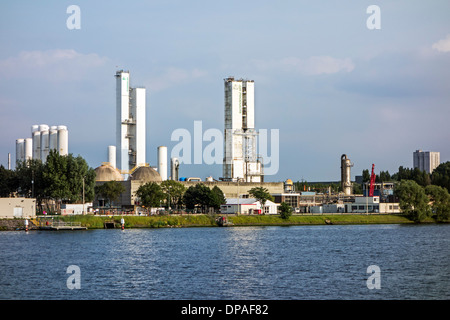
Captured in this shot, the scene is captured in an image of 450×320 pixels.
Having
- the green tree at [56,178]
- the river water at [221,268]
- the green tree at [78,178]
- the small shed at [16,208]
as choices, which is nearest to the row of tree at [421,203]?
the river water at [221,268]

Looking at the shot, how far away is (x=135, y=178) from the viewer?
5556 inches

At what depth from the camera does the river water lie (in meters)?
39.8

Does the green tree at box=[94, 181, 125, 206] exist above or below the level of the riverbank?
above

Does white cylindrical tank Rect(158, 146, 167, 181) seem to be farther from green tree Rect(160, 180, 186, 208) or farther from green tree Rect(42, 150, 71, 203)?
green tree Rect(42, 150, 71, 203)

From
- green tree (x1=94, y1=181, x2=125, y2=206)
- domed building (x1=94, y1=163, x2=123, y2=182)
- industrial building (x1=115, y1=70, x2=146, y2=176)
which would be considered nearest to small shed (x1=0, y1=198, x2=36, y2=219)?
green tree (x1=94, y1=181, x2=125, y2=206)

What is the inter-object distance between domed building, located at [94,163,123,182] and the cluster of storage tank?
857 centimetres

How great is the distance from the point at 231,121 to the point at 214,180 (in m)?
17.3

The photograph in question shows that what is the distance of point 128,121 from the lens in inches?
5635

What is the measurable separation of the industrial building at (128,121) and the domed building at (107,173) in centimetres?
296

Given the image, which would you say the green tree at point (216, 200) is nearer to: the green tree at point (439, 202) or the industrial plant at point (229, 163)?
the industrial plant at point (229, 163)

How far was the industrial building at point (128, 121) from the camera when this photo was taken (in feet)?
468
